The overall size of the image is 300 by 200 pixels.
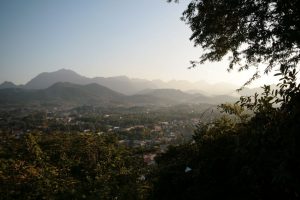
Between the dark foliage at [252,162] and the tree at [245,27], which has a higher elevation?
the tree at [245,27]

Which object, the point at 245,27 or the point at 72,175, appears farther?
the point at 72,175

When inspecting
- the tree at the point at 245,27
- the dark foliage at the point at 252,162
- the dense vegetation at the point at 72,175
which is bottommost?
the dense vegetation at the point at 72,175

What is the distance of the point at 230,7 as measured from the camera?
318 inches

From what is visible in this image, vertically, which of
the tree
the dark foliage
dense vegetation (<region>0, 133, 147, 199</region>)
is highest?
the tree

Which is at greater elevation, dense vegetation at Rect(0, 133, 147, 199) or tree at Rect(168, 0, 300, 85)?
tree at Rect(168, 0, 300, 85)

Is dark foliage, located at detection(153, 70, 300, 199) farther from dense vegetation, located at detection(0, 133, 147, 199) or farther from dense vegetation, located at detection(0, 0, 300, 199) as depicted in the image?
dense vegetation, located at detection(0, 133, 147, 199)

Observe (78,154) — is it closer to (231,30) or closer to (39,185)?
(39,185)

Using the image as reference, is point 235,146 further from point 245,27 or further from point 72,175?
point 72,175

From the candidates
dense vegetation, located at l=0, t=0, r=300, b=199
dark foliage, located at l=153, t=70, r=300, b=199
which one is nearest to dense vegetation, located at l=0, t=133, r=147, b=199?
dense vegetation, located at l=0, t=0, r=300, b=199

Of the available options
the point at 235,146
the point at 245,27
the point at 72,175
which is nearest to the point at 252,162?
the point at 235,146

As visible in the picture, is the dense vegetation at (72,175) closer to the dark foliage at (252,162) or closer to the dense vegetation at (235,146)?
the dense vegetation at (235,146)

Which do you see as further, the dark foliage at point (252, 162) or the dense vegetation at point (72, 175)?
the dense vegetation at point (72, 175)

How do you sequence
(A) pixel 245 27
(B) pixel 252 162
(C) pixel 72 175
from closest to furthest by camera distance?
1. (B) pixel 252 162
2. (A) pixel 245 27
3. (C) pixel 72 175

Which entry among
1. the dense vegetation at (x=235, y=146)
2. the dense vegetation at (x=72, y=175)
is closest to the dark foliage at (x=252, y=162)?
the dense vegetation at (x=235, y=146)
